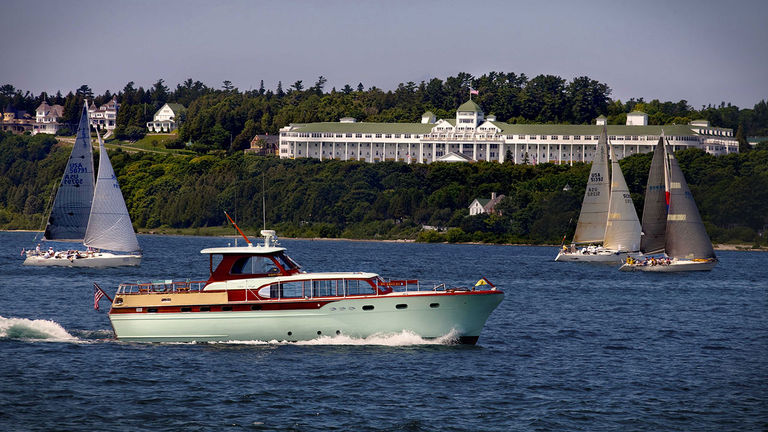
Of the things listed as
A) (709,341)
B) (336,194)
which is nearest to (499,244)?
(336,194)

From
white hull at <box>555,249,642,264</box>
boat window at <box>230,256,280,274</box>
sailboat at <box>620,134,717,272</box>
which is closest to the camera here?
boat window at <box>230,256,280,274</box>

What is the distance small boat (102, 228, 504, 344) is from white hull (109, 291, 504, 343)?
0.12ft

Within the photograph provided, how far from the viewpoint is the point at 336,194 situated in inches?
7530

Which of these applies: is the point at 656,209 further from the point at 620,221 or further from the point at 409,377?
the point at 409,377

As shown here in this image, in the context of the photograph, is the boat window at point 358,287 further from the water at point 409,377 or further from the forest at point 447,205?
the forest at point 447,205

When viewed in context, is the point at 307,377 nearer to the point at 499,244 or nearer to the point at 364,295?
the point at 364,295

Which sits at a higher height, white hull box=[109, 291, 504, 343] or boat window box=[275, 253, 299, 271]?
boat window box=[275, 253, 299, 271]

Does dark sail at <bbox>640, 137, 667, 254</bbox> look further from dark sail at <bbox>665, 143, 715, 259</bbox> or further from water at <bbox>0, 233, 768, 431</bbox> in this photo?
water at <bbox>0, 233, 768, 431</bbox>

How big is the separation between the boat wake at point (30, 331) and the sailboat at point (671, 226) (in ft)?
190

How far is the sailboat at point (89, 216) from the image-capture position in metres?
86.5

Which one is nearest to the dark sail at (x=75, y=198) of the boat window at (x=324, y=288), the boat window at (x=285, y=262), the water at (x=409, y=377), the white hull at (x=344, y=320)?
the water at (x=409, y=377)

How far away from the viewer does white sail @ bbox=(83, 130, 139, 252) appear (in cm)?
8638

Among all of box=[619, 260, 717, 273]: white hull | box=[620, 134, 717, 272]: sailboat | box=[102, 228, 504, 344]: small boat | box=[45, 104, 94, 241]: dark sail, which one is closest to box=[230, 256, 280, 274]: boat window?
box=[102, 228, 504, 344]: small boat

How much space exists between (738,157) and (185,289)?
167288 millimetres
